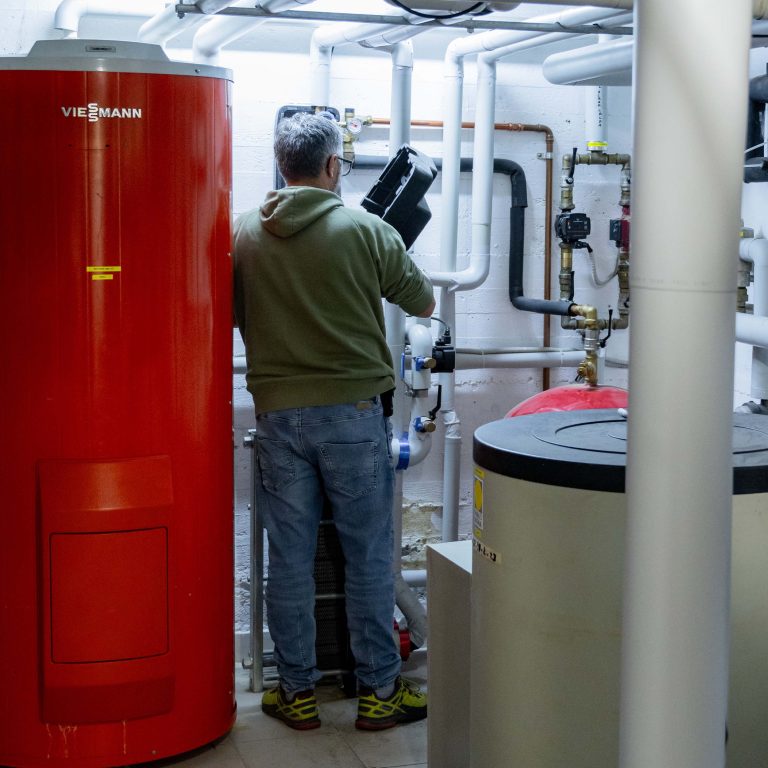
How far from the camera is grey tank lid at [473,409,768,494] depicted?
1.54 metres

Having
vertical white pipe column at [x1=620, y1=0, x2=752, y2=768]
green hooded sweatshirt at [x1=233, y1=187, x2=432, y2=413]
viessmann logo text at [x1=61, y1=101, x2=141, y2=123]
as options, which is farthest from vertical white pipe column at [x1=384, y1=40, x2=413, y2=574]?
vertical white pipe column at [x1=620, y1=0, x2=752, y2=768]

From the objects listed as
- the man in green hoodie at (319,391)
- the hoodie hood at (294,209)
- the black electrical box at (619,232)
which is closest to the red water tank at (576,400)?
the man in green hoodie at (319,391)

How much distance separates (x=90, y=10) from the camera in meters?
3.20

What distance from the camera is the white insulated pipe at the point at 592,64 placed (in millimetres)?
3152

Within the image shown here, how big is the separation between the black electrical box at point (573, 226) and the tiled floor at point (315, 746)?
160cm

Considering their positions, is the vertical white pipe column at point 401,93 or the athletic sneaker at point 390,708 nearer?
the athletic sneaker at point 390,708

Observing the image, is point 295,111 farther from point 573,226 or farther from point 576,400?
point 576,400

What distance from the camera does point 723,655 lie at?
4.09 feet

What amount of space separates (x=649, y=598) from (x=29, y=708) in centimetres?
169

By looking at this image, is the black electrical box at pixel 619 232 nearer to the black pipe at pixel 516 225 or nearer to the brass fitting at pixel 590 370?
the black pipe at pixel 516 225

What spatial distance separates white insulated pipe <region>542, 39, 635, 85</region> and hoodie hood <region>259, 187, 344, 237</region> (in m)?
1.00

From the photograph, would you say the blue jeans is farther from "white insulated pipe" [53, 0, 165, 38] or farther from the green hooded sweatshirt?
Answer: "white insulated pipe" [53, 0, 165, 38]

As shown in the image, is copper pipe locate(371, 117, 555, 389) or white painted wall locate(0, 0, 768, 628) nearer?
white painted wall locate(0, 0, 768, 628)

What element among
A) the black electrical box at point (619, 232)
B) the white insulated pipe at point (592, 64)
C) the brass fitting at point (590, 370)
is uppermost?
the white insulated pipe at point (592, 64)
